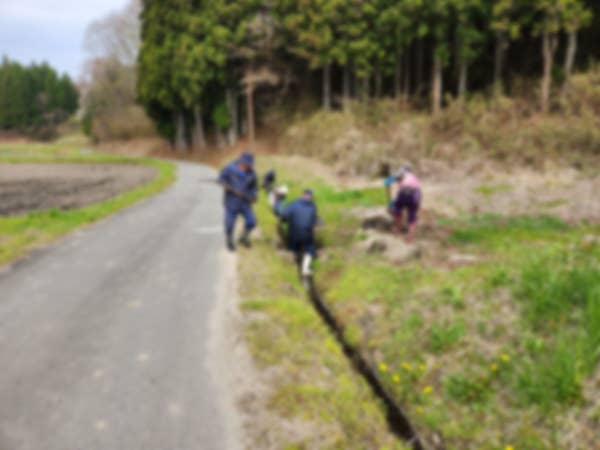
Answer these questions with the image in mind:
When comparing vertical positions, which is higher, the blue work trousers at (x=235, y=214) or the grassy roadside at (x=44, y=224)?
the blue work trousers at (x=235, y=214)

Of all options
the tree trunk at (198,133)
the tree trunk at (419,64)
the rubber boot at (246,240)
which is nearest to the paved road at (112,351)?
the rubber boot at (246,240)

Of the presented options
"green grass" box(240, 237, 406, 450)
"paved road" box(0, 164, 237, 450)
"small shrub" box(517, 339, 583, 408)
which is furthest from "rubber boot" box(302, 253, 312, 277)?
"small shrub" box(517, 339, 583, 408)

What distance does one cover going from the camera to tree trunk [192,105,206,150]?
3528 cm

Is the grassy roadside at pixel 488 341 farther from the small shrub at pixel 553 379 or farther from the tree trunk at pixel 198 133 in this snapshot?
the tree trunk at pixel 198 133

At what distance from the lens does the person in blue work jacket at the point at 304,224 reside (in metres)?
8.12

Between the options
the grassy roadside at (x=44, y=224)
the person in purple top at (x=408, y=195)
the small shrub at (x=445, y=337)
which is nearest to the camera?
the small shrub at (x=445, y=337)

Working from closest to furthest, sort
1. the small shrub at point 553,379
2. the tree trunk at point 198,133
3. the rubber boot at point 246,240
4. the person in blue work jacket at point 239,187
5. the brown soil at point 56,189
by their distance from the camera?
the small shrub at point 553,379 < the person in blue work jacket at point 239,187 < the rubber boot at point 246,240 < the brown soil at point 56,189 < the tree trunk at point 198,133

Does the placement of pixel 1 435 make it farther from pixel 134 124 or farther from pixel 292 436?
pixel 134 124

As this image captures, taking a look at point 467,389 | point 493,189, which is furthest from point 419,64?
→ point 467,389

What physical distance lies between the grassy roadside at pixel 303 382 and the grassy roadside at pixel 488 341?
25cm

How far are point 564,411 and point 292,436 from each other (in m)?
2.43

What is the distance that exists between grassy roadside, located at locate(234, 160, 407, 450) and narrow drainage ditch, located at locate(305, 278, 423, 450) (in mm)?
155

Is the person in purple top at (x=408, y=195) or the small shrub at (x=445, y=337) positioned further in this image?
the person in purple top at (x=408, y=195)

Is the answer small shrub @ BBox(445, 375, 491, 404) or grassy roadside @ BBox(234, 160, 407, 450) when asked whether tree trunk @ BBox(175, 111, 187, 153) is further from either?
small shrub @ BBox(445, 375, 491, 404)
